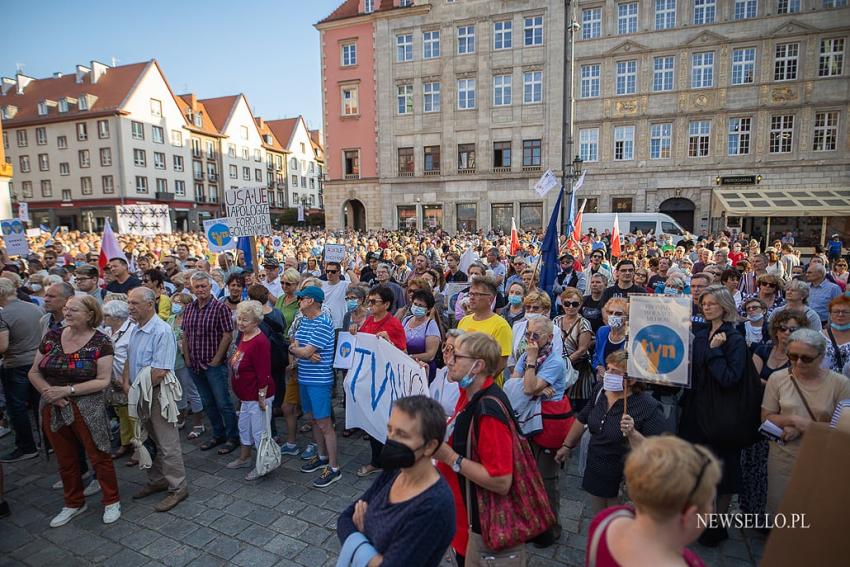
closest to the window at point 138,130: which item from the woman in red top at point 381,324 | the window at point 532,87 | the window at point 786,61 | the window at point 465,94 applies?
the window at point 465,94

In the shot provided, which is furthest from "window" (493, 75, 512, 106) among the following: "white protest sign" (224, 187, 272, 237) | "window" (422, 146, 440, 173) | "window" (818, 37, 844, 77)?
"white protest sign" (224, 187, 272, 237)

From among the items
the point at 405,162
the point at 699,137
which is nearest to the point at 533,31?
the point at 405,162

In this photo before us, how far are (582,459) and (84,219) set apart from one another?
5838cm

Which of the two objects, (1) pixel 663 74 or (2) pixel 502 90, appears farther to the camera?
(2) pixel 502 90

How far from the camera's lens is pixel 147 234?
70.2 ft

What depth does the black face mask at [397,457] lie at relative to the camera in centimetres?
208

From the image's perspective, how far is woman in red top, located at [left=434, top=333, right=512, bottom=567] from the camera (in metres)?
2.45

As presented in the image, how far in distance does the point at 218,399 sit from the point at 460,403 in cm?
381

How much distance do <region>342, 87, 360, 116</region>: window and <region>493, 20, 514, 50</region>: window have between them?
11237mm

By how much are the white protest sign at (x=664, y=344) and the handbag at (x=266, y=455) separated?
3.53 metres

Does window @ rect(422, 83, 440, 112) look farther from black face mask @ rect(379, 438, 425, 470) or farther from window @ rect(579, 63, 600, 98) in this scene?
black face mask @ rect(379, 438, 425, 470)

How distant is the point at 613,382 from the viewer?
10.9ft

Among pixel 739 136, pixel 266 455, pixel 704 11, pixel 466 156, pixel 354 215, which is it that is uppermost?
pixel 704 11

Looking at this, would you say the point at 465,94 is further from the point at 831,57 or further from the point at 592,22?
the point at 831,57
